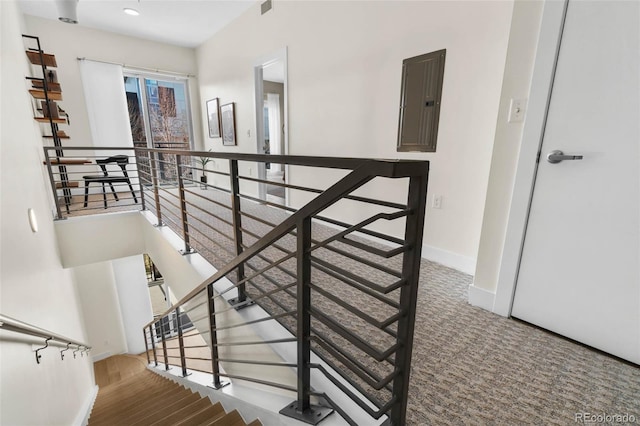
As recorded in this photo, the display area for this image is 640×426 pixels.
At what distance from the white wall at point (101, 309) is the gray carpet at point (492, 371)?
4739mm

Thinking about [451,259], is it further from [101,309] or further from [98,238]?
[101,309]

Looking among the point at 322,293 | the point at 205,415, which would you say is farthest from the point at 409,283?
the point at 205,415

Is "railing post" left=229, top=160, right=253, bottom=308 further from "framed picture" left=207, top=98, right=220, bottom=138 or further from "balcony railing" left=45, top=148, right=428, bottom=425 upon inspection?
"framed picture" left=207, top=98, right=220, bottom=138

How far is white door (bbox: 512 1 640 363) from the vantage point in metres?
1.16

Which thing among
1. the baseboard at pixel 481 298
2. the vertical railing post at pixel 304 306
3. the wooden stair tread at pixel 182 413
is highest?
the vertical railing post at pixel 304 306

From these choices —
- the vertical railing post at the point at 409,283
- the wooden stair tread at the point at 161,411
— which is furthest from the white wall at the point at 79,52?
the vertical railing post at the point at 409,283

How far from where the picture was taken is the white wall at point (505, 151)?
4.49 ft

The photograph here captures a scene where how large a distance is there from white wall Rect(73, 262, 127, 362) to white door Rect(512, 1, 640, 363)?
5982 millimetres

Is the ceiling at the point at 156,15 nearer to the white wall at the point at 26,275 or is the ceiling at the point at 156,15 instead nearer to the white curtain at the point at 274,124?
the white wall at the point at 26,275

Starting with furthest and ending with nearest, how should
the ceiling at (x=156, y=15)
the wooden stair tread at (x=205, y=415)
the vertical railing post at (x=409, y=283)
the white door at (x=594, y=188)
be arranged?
1. the ceiling at (x=156, y=15)
2. the wooden stair tread at (x=205, y=415)
3. the white door at (x=594, y=188)
4. the vertical railing post at (x=409, y=283)

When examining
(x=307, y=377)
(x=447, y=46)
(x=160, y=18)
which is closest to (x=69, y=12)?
(x=160, y=18)

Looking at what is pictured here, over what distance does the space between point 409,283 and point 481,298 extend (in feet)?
4.06

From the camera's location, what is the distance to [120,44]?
4.94m

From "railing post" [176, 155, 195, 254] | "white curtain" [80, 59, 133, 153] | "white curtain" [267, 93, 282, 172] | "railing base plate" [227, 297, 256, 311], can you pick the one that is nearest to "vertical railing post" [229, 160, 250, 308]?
"railing base plate" [227, 297, 256, 311]
